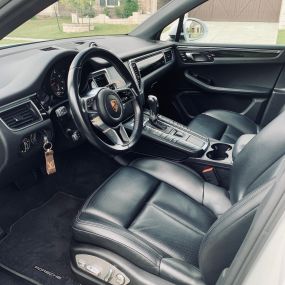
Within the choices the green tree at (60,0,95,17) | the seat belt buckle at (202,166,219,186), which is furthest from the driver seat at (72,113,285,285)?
the green tree at (60,0,95,17)

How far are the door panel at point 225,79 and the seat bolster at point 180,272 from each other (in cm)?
175

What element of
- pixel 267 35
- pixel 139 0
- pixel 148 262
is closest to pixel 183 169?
pixel 148 262

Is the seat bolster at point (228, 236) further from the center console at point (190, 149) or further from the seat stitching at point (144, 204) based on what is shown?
the center console at point (190, 149)

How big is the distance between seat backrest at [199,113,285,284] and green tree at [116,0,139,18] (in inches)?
48.7

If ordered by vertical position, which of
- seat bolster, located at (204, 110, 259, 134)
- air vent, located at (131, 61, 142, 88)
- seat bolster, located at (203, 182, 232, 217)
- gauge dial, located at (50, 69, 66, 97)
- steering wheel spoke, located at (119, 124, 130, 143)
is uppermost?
gauge dial, located at (50, 69, 66, 97)

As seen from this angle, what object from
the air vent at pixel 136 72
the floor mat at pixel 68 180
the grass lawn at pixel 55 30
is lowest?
the floor mat at pixel 68 180

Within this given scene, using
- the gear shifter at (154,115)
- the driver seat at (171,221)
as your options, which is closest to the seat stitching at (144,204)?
the driver seat at (171,221)

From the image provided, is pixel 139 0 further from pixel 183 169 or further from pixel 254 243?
pixel 254 243

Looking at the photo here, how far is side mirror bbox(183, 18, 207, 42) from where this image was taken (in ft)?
8.87

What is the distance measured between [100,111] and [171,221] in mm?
508

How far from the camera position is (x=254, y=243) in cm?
71

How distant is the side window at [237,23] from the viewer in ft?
8.34

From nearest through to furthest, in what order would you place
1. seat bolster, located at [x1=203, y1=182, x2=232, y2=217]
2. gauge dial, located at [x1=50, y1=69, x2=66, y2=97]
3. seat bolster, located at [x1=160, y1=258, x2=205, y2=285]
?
seat bolster, located at [x1=160, y1=258, x2=205, y2=285] → seat bolster, located at [x1=203, y1=182, x2=232, y2=217] → gauge dial, located at [x1=50, y1=69, x2=66, y2=97]

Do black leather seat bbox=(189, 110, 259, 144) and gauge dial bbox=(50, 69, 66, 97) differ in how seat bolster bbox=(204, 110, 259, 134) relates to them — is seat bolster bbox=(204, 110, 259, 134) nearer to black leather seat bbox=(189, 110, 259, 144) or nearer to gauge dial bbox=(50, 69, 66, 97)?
black leather seat bbox=(189, 110, 259, 144)
